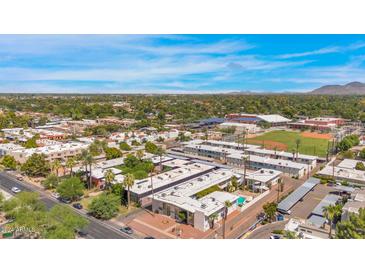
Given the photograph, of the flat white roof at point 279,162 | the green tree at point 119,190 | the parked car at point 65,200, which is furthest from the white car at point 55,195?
the flat white roof at point 279,162

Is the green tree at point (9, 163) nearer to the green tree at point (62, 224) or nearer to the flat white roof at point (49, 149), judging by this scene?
the flat white roof at point (49, 149)

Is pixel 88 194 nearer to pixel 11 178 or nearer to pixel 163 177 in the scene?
pixel 163 177

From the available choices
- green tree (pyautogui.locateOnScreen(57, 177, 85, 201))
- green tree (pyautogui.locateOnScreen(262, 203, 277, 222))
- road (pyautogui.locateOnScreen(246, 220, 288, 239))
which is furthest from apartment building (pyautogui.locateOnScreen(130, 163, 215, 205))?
road (pyautogui.locateOnScreen(246, 220, 288, 239))

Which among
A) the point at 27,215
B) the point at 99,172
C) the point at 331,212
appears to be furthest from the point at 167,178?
the point at 331,212

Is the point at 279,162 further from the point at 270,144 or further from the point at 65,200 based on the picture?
the point at 65,200

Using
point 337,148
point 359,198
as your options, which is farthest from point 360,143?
point 359,198

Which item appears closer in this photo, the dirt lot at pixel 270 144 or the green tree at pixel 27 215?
the green tree at pixel 27 215
